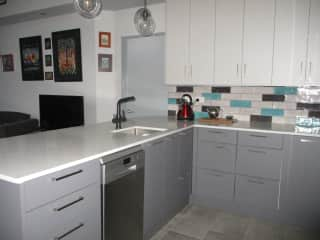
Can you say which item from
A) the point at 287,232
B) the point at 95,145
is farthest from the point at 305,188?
the point at 95,145

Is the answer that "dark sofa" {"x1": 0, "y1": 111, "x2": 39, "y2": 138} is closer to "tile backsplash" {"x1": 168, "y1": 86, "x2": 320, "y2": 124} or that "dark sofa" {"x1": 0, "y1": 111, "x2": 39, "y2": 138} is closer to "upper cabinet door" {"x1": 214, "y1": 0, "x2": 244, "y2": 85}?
"tile backsplash" {"x1": 168, "y1": 86, "x2": 320, "y2": 124}

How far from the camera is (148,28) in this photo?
8.99ft

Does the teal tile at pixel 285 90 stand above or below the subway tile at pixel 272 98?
above

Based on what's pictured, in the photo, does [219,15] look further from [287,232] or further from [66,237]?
[66,237]

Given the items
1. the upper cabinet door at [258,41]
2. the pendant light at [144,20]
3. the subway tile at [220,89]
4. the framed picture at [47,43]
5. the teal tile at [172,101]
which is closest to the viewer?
the pendant light at [144,20]

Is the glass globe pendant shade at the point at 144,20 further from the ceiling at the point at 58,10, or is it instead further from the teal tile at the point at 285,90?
the teal tile at the point at 285,90

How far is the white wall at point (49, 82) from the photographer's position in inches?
159

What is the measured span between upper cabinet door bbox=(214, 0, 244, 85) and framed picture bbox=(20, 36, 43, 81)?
313cm

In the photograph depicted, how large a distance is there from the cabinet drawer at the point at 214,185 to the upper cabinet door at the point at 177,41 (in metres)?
1.18

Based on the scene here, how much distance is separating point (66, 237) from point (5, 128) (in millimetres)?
2987

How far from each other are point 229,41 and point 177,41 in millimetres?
648

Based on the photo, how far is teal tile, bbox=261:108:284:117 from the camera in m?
3.26

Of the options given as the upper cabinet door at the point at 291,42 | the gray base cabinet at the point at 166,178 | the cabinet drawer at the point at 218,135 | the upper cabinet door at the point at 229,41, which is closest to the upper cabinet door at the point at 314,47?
the upper cabinet door at the point at 291,42

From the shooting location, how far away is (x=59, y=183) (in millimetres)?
1502
